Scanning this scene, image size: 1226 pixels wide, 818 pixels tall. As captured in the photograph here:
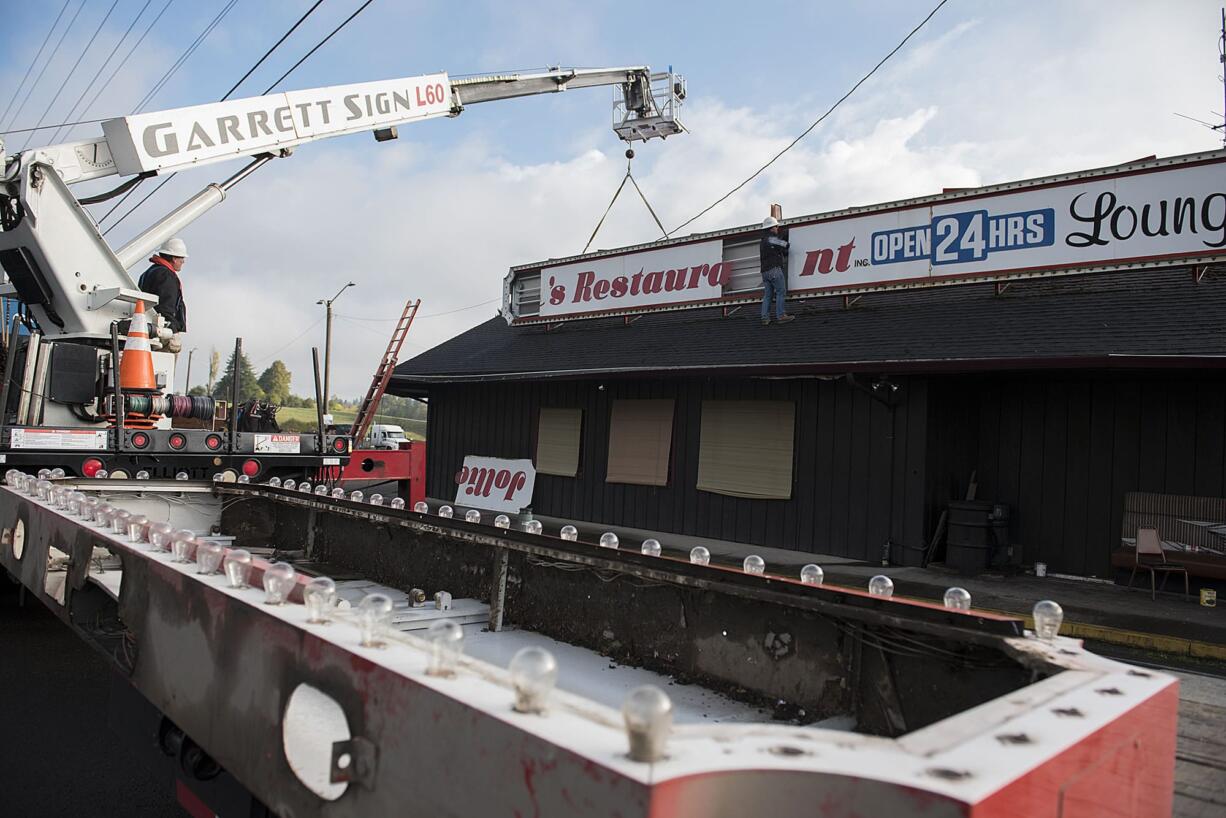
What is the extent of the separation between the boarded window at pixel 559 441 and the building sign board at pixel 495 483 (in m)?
0.42

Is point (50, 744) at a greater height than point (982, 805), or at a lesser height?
lesser

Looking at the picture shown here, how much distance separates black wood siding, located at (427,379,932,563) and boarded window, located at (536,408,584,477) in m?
0.14

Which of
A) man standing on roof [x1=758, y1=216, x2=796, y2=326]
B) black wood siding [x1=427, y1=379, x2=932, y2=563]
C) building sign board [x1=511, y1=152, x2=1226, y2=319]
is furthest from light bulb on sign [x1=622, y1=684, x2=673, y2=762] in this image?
man standing on roof [x1=758, y1=216, x2=796, y2=326]

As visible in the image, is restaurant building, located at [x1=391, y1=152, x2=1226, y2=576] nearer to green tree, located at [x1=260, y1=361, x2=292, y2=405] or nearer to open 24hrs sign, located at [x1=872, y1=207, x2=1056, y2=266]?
open 24hrs sign, located at [x1=872, y1=207, x2=1056, y2=266]

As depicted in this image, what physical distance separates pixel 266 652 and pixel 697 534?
11.6m

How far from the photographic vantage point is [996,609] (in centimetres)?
799

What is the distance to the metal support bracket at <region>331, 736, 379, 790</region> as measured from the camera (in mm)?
1630

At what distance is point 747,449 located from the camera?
12609 mm

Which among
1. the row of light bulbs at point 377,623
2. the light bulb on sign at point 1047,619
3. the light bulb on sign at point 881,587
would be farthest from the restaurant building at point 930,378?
the row of light bulbs at point 377,623

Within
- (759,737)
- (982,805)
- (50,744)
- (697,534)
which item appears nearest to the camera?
(982,805)

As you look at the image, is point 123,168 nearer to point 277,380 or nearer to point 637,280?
point 637,280

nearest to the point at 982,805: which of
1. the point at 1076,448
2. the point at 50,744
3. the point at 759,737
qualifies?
the point at 759,737

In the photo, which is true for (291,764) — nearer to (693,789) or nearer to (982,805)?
(693,789)

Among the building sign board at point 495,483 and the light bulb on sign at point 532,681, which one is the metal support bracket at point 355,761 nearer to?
the light bulb on sign at point 532,681
